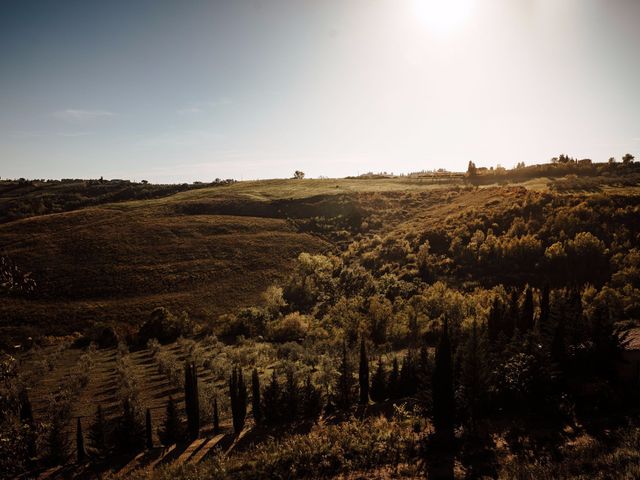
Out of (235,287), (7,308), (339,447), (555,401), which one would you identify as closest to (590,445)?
(555,401)

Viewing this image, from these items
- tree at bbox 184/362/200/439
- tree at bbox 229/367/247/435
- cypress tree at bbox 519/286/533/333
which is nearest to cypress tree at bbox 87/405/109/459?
tree at bbox 184/362/200/439

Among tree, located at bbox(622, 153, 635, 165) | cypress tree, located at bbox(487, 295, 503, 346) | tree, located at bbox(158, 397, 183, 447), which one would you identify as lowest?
tree, located at bbox(158, 397, 183, 447)

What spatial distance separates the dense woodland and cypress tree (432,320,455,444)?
0.15 metres

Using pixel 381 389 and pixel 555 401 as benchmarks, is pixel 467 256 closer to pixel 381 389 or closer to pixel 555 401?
pixel 381 389

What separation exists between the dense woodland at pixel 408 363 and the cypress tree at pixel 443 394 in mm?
152

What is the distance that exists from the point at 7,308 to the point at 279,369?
179ft

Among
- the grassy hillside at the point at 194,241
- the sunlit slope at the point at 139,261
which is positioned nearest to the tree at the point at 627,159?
the grassy hillside at the point at 194,241

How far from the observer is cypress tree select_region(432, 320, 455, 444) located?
2991 centimetres

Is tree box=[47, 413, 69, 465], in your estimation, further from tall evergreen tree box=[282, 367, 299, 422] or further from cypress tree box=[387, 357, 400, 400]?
cypress tree box=[387, 357, 400, 400]

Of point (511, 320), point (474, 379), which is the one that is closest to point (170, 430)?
point (474, 379)

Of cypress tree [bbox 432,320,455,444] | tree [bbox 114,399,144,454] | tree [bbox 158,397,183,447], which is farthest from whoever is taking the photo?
tree [bbox 158,397,183,447]

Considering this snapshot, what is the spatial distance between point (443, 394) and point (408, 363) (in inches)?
448

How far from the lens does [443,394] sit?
3016cm

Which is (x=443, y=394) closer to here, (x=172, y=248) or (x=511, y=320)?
(x=511, y=320)
